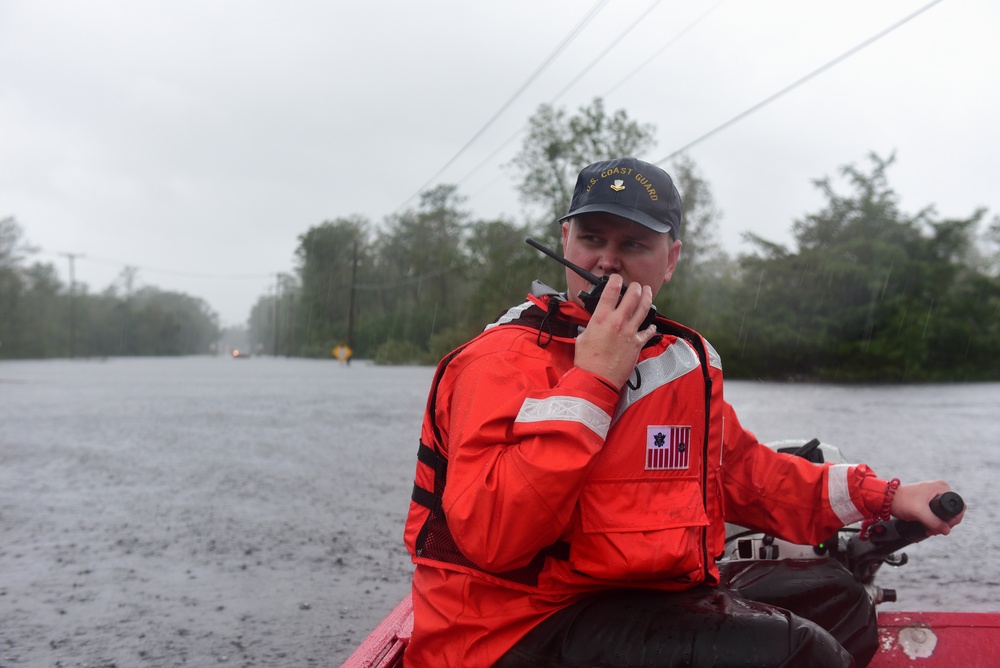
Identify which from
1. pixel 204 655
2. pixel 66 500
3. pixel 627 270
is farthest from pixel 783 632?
pixel 66 500

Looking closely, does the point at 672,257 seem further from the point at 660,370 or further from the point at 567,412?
the point at 567,412

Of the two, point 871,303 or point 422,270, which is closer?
point 871,303

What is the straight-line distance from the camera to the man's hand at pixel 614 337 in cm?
188

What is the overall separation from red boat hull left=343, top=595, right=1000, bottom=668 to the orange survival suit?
2.10 feet

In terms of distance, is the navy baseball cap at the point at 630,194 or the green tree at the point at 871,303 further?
the green tree at the point at 871,303

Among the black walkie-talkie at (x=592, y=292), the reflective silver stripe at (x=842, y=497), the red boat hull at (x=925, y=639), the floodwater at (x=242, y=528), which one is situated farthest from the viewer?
the floodwater at (x=242, y=528)

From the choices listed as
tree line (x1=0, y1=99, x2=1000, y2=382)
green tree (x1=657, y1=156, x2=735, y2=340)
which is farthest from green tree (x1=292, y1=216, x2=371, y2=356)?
green tree (x1=657, y1=156, x2=735, y2=340)

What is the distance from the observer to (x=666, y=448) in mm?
1994

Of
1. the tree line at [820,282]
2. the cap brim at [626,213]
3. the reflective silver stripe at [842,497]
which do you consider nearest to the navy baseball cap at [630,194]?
the cap brim at [626,213]

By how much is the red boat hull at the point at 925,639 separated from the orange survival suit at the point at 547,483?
2.10ft

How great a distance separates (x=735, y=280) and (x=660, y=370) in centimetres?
4390

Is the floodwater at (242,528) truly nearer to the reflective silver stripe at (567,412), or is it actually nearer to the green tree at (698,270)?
the reflective silver stripe at (567,412)

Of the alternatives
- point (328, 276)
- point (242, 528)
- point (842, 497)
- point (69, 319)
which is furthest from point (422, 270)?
point (842, 497)

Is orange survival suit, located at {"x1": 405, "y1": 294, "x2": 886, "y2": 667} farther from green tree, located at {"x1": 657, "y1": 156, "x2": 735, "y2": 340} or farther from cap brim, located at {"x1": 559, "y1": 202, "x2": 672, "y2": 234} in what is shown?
green tree, located at {"x1": 657, "y1": 156, "x2": 735, "y2": 340}
